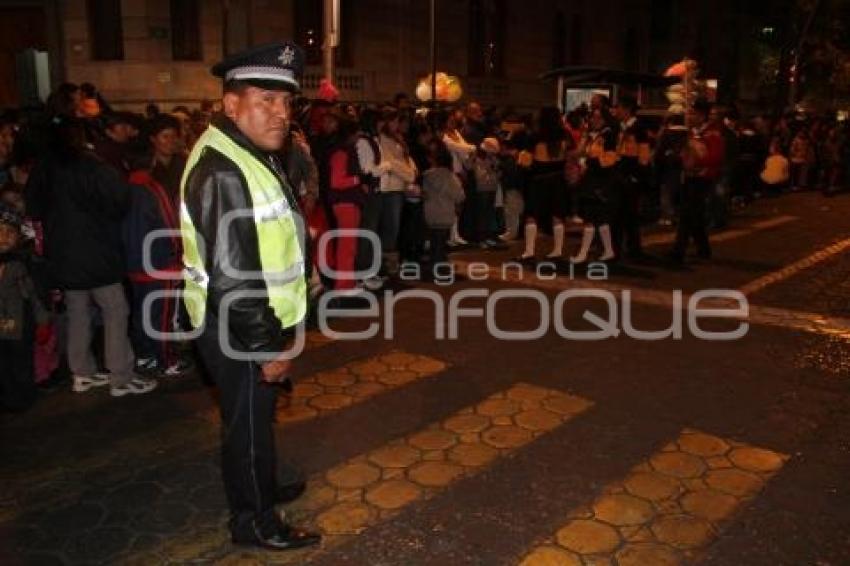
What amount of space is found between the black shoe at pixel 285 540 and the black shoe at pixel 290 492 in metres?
0.36

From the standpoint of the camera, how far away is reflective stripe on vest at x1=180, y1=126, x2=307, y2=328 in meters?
3.10

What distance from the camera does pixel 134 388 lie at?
215 inches

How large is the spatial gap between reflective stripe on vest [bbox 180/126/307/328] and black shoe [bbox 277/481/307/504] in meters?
1.13

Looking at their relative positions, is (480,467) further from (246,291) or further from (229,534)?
(246,291)

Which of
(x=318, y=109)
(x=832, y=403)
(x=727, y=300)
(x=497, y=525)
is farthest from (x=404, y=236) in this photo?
(x=497, y=525)

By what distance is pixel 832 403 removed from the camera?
5.33 m

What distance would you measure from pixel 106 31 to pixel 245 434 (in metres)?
14.7

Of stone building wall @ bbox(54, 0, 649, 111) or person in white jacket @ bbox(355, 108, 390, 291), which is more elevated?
stone building wall @ bbox(54, 0, 649, 111)

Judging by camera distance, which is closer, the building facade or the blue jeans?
the blue jeans

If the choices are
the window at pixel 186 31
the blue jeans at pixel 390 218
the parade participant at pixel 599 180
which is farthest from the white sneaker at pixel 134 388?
the window at pixel 186 31

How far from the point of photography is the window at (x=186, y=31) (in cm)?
1638

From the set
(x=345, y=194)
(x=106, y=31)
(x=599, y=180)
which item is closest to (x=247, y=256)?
(x=345, y=194)

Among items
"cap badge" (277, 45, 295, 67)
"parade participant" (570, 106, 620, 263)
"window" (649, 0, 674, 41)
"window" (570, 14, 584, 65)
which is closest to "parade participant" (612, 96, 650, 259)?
"parade participant" (570, 106, 620, 263)

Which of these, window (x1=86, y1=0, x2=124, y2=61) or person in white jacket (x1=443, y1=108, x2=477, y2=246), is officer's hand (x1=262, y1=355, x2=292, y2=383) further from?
window (x1=86, y1=0, x2=124, y2=61)
